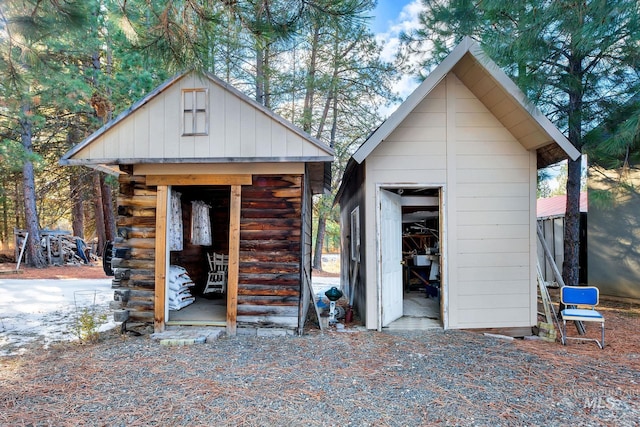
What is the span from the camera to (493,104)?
5.74 metres

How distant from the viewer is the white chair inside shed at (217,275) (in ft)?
27.5

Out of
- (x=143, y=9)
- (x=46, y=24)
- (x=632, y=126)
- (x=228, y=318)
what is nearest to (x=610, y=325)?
(x=632, y=126)

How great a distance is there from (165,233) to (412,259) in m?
5.71

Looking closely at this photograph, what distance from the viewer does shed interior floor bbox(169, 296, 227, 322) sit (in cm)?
594

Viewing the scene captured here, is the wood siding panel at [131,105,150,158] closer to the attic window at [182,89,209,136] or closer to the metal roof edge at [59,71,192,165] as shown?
the metal roof edge at [59,71,192,165]

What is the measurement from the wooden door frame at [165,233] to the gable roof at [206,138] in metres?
0.37

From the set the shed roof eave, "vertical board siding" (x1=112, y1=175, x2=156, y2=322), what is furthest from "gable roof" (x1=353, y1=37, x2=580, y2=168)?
"vertical board siding" (x1=112, y1=175, x2=156, y2=322)

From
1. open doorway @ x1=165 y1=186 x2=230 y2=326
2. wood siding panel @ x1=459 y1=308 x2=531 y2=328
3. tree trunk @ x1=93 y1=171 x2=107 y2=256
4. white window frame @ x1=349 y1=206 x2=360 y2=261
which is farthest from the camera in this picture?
tree trunk @ x1=93 y1=171 x2=107 y2=256

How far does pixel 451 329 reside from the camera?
5820 millimetres

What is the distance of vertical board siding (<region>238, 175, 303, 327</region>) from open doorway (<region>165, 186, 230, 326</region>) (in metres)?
0.68

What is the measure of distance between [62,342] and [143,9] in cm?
463

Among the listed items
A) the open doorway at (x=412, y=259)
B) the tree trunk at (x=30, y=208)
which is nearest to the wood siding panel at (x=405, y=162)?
the open doorway at (x=412, y=259)

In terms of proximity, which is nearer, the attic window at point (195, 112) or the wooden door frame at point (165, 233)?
the attic window at point (195, 112)

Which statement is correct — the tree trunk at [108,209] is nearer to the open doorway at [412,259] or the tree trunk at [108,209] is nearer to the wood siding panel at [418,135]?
the open doorway at [412,259]
